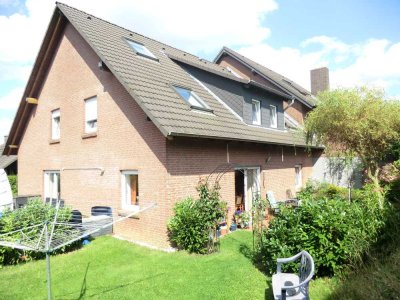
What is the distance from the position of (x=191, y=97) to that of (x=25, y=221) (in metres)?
6.84

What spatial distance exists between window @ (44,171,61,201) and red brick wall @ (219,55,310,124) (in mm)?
13194

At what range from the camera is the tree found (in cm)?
1166

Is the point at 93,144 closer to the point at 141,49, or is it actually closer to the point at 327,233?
the point at 141,49

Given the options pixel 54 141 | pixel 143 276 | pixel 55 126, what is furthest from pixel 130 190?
pixel 55 126

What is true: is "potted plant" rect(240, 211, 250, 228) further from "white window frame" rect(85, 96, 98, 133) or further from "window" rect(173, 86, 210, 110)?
"white window frame" rect(85, 96, 98, 133)

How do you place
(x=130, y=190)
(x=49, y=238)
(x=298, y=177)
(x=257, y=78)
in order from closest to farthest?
1. (x=49, y=238)
2. (x=130, y=190)
3. (x=298, y=177)
4. (x=257, y=78)

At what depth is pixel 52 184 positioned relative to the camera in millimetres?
14727

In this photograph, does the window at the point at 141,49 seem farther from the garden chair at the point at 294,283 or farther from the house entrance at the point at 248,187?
the garden chair at the point at 294,283

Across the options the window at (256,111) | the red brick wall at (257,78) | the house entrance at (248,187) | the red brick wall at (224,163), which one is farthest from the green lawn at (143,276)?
the red brick wall at (257,78)

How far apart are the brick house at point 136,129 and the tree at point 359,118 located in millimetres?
2386

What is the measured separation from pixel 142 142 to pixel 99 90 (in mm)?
3323

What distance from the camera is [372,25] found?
825 centimetres

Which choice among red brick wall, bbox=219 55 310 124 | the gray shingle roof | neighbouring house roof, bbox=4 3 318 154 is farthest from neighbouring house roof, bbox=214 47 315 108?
the gray shingle roof

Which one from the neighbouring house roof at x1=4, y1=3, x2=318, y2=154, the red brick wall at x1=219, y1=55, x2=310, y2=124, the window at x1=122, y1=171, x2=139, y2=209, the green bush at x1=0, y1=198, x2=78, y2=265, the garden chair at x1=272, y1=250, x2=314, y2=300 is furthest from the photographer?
the red brick wall at x1=219, y1=55, x2=310, y2=124
